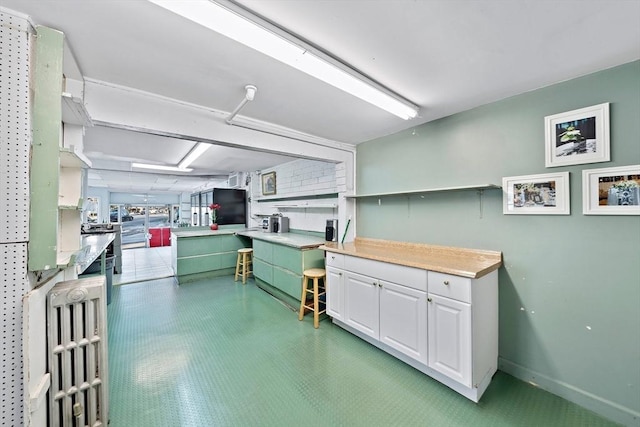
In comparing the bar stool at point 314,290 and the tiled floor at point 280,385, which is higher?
the bar stool at point 314,290

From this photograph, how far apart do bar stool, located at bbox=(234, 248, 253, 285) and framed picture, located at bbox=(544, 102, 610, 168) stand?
4563 millimetres

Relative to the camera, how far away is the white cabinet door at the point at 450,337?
178 centimetres

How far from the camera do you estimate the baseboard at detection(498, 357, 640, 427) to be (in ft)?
5.34

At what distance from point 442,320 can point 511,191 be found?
127cm

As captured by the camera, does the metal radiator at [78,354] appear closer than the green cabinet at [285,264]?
Yes

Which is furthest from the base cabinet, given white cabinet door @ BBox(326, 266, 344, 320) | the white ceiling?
the white ceiling

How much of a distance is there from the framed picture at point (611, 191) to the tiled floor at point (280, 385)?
1.45 meters

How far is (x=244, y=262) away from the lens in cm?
480

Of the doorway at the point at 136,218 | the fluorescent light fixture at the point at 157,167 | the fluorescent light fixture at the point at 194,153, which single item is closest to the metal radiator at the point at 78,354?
the fluorescent light fixture at the point at 194,153

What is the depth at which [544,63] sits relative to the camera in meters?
1.64

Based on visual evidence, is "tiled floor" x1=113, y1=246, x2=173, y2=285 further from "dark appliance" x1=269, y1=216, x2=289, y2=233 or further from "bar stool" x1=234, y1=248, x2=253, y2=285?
"dark appliance" x1=269, y1=216, x2=289, y2=233

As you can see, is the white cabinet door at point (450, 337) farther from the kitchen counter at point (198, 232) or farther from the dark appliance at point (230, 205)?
the dark appliance at point (230, 205)

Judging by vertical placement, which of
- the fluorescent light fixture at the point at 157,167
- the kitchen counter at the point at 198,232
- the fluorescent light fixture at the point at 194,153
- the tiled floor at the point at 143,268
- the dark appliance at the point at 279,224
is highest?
the fluorescent light fixture at the point at 157,167

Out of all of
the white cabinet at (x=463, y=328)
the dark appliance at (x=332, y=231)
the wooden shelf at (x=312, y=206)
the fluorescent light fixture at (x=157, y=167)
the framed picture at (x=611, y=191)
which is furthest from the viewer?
the fluorescent light fixture at (x=157, y=167)
